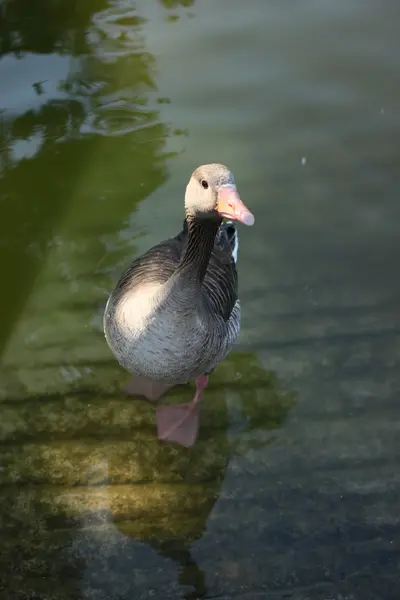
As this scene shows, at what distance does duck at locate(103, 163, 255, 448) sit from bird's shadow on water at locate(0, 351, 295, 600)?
0.19m

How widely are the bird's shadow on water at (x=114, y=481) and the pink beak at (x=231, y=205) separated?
5.84 feet

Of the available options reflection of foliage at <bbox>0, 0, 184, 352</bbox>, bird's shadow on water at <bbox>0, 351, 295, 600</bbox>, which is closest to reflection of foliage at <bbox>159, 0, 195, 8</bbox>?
reflection of foliage at <bbox>0, 0, 184, 352</bbox>

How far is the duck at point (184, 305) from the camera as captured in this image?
2.73 meters

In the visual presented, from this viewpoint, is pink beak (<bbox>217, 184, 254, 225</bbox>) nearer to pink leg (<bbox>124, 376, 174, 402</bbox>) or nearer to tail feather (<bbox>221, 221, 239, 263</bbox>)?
tail feather (<bbox>221, 221, 239, 263</bbox>)

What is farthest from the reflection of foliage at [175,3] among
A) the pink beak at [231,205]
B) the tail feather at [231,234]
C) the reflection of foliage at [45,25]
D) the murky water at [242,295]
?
the pink beak at [231,205]

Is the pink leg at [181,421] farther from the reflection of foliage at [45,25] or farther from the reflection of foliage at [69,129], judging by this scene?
the reflection of foliage at [45,25]

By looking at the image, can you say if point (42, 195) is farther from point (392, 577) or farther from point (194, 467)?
point (392, 577)

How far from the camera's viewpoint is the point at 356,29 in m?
6.49

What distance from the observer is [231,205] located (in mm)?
2537

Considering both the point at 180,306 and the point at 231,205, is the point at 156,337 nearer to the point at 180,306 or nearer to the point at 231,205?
the point at 180,306

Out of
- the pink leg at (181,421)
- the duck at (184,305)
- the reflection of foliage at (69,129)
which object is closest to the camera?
the duck at (184,305)

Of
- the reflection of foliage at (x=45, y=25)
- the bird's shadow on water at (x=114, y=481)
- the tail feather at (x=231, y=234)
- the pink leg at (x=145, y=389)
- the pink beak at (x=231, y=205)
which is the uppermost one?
the pink beak at (x=231, y=205)

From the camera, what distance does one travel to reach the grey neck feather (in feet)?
9.64

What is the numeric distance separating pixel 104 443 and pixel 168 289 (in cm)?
126
